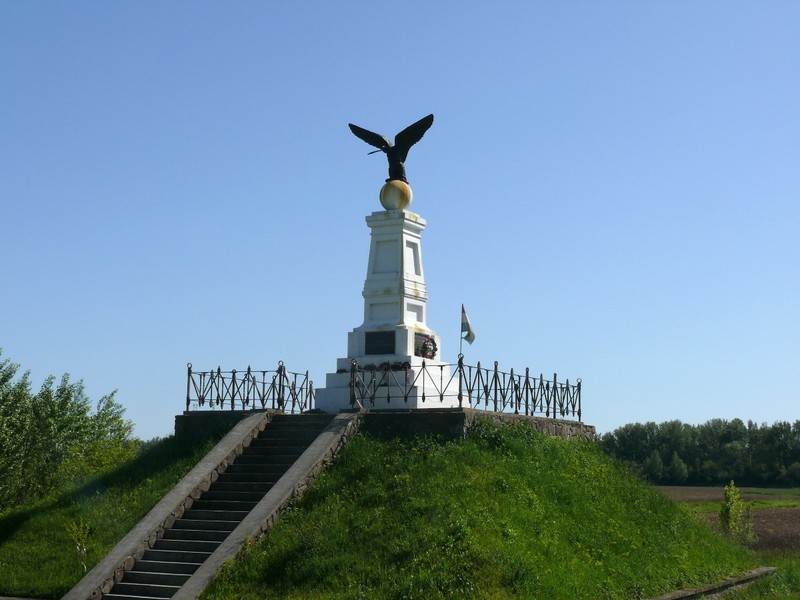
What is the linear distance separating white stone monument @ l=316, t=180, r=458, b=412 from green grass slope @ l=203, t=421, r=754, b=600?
2809 mm

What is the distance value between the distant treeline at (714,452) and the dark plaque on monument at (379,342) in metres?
43.1

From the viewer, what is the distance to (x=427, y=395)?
2366 centimetres

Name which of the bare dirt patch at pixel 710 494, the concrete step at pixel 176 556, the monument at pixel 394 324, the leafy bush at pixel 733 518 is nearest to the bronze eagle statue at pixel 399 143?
the monument at pixel 394 324

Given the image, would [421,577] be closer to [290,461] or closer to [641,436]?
[290,461]

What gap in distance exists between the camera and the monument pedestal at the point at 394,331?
23.6 metres

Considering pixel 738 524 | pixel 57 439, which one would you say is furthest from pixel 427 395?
pixel 57 439

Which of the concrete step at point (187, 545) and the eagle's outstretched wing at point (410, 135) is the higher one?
the eagle's outstretched wing at point (410, 135)

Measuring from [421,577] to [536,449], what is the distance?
660 centimetres

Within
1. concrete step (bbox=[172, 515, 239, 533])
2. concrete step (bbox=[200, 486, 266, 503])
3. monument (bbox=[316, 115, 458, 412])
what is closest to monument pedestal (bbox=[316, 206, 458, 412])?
monument (bbox=[316, 115, 458, 412])

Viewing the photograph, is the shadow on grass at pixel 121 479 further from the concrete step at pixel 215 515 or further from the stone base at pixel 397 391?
the stone base at pixel 397 391

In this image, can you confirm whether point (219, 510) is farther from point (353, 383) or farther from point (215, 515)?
point (353, 383)

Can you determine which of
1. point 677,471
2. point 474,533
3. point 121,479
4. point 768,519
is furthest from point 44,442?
point 677,471

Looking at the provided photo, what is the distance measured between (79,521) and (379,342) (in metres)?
7.96

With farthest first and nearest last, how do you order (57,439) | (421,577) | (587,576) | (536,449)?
(57,439) < (536,449) < (587,576) < (421,577)
